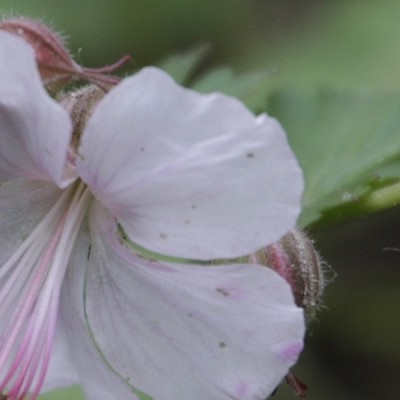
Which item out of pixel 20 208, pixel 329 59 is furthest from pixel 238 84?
pixel 329 59

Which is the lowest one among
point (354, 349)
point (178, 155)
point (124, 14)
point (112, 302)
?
point (354, 349)

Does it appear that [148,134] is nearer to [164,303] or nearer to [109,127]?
[109,127]

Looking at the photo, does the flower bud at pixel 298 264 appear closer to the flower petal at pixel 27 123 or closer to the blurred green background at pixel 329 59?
the flower petal at pixel 27 123

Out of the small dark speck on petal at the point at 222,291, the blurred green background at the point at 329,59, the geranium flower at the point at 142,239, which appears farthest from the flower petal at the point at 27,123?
the blurred green background at the point at 329,59

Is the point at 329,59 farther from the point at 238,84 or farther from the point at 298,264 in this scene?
the point at 298,264

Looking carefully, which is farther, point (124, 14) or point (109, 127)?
point (124, 14)

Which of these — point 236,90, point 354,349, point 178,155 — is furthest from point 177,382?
point 354,349
